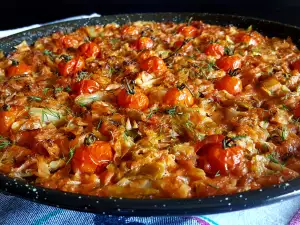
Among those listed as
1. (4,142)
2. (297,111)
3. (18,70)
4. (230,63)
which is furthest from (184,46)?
(4,142)

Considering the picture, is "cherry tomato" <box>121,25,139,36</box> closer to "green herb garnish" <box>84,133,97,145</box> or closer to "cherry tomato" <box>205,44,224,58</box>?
"cherry tomato" <box>205,44,224,58</box>

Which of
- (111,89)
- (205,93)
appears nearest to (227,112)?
A: (205,93)

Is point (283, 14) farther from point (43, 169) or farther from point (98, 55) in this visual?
point (43, 169)

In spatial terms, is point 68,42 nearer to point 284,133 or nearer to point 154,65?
point 154,65

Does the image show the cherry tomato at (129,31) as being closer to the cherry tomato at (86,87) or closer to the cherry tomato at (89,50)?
the cherry tomato at (89,50)

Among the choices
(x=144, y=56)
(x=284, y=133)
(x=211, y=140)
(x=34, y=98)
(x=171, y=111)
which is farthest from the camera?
(x=144, y=56)

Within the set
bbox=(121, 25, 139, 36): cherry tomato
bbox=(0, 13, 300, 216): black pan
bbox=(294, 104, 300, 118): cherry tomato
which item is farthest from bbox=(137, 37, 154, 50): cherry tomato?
bbox=(0, 13, 300, 216): black pan

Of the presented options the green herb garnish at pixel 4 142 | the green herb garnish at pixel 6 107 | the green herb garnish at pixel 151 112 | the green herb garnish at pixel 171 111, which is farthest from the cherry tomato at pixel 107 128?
the green herb garnish at pixel 6 107
